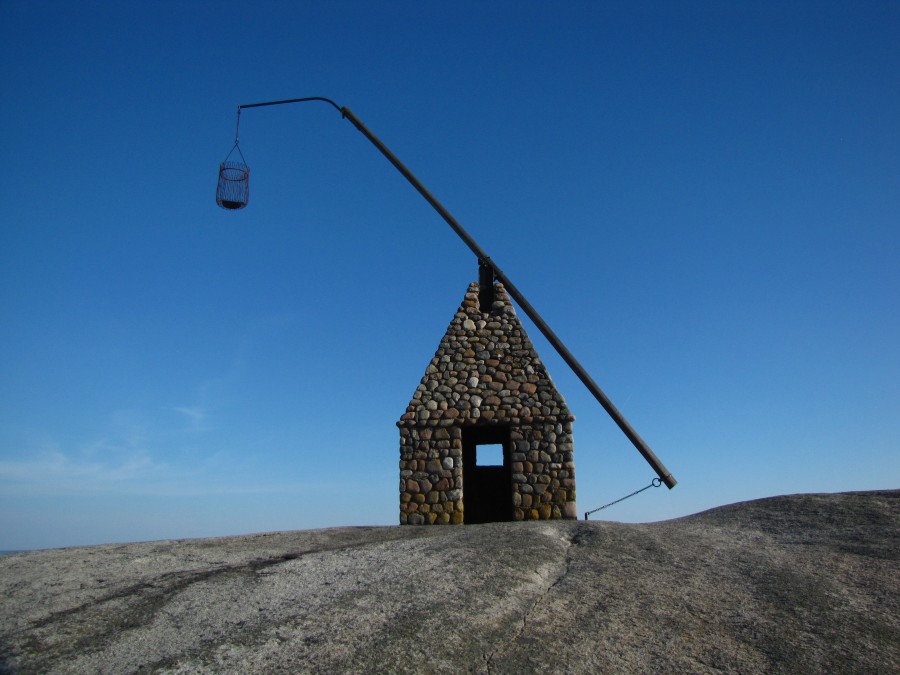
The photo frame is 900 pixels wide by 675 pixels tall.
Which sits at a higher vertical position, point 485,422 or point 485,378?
point 485,378

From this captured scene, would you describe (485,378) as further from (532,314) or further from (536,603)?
(536,603)

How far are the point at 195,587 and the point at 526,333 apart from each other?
768cm

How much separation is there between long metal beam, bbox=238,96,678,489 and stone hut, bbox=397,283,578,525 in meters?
0.58

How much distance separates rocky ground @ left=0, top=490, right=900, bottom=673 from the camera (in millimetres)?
5281

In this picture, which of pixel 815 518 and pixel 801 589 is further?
pixel 815 518

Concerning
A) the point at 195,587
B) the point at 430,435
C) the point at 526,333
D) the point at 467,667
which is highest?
the point at 526,333

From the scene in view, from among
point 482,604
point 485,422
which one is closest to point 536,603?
point 482,604

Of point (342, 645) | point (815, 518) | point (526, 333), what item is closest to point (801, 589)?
point (815, 518)

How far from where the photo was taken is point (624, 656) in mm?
5230

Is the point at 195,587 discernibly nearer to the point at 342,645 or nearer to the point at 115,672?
the point at 115,672

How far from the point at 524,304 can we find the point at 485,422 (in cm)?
231

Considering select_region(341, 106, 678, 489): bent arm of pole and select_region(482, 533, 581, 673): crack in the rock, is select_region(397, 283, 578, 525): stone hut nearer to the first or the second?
select_region(341, 106, 678, 489): bent arm of pole

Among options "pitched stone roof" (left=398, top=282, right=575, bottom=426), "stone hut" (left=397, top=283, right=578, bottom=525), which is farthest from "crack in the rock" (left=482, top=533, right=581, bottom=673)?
"pitched stone roof" (left=398, top=282, right=575, bottom=426)

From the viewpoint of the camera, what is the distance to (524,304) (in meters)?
12.6
